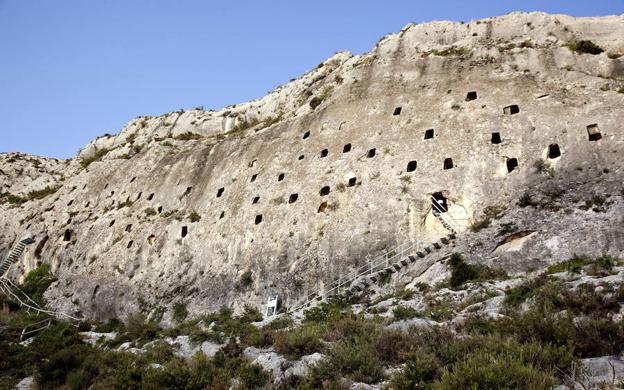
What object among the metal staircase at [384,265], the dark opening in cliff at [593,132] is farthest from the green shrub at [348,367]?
the dark opening in cliff at [593,132]

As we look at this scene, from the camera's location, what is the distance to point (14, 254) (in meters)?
34.9

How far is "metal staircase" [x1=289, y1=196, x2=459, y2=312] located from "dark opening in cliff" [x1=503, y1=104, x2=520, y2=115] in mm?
5909

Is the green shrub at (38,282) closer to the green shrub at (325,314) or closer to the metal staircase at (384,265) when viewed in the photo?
the metal staircase at (384,265)

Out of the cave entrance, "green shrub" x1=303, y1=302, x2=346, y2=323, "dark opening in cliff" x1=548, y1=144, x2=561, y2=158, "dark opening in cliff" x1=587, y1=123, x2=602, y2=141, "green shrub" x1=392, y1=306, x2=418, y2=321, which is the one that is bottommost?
"green shrub" x1=303, y1=302, x2=346, y2=323

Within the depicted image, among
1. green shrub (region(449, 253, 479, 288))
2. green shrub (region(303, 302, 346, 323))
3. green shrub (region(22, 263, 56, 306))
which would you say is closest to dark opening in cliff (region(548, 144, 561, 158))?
green shrub (region(449, 253, 479, 288))

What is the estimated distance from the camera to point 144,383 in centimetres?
1126

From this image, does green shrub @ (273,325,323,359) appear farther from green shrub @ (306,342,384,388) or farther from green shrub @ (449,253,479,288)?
green shrub @ (449,253,479,288)

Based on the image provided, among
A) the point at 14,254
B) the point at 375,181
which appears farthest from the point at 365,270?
the point at 14,254

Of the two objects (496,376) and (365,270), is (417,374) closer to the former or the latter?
(496,376)

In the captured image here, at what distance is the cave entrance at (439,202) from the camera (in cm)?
2081

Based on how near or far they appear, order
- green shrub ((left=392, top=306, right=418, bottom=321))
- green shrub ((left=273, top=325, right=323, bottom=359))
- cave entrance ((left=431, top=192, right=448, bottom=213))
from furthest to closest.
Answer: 1. cave entrance ((left=431, top=192, right=448, bottom=213))
2. green shrub ((left=392, top=306, right=418, bottom=321))
3. green shrub ((left=273, top=325, right=323, bottom=359))

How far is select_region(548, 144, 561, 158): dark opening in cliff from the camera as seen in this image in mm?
20609

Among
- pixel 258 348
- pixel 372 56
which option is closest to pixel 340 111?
pixel 372 56

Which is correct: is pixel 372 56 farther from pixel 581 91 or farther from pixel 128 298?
pixel 128 298
